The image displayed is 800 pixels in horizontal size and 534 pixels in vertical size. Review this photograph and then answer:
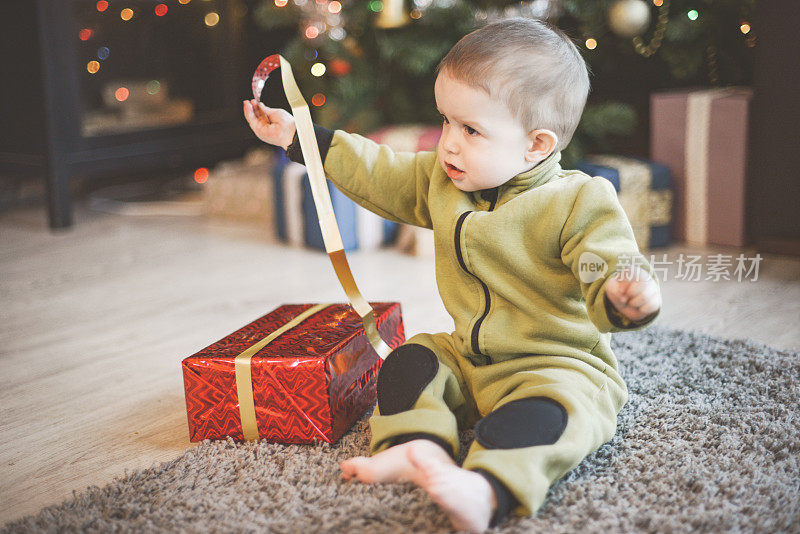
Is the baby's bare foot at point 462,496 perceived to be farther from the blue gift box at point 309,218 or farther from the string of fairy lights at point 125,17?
the string of fairy lights at point 125,17

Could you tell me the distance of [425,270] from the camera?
5.23 ft

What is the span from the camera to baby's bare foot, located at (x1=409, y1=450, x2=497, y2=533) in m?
0.65

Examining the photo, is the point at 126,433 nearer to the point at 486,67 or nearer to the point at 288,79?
the point at 288,79

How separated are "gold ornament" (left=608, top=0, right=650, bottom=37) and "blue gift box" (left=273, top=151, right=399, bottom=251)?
0.67m

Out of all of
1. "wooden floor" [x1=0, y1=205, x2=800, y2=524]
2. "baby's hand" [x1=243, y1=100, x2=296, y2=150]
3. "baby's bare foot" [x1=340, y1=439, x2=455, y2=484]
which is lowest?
"wooden floor" [x1=0, y1=205, x2=800, y2=524]

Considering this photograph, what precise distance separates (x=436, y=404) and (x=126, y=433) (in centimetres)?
40

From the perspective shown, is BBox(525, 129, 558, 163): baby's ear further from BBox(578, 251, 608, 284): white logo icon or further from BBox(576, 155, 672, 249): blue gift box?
BBox(576, 155, 672, 249): blue gift box

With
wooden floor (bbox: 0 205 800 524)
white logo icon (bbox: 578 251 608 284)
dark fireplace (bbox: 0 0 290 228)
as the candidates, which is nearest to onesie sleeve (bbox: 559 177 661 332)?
white logo icon (bbox: 578 251 608 284)

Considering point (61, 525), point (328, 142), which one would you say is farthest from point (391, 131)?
point (61, 525)

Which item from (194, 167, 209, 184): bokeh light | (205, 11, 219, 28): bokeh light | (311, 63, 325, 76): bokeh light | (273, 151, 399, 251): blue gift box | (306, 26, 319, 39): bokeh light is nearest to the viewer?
(273, 151, 399, 251): blue gift box

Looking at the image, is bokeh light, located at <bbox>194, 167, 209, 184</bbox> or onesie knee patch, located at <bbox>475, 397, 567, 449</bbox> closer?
onesie knee patch, located at <bbox>475, 397, 567, 449</bbox>

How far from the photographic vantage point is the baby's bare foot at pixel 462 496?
0.65 meters

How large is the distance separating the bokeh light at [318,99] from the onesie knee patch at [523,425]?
150 centimetres

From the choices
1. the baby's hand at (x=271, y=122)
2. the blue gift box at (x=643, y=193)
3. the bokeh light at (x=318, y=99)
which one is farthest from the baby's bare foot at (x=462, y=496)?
the bokeh light at (x=318, y=99)
